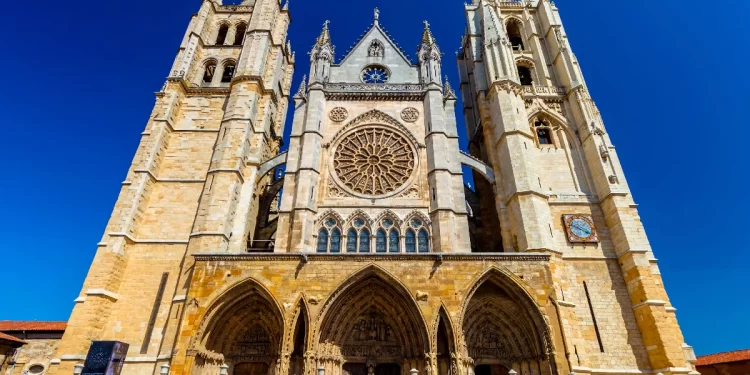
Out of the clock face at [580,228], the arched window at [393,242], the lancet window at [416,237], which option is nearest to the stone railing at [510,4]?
the clock face at [580,228]

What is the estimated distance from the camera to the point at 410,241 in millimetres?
15016

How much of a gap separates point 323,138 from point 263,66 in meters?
5.98

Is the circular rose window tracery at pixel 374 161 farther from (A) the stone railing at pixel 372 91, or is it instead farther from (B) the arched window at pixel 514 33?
(B) the arched window at pixel 514 33

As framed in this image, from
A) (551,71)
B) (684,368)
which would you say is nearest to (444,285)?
(684,368)

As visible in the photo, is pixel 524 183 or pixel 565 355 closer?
pixel 565 355

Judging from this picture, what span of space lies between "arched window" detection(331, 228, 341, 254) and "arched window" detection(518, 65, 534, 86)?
1382 centimetres

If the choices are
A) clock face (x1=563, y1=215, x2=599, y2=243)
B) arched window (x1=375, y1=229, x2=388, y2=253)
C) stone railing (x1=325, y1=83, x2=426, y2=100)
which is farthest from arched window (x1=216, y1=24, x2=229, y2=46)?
clock face (x1=563, y1=215, x2=599, y2=243)

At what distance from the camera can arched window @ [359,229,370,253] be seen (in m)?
14.9

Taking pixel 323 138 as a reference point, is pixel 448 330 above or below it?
below

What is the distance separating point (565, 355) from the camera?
1065cm

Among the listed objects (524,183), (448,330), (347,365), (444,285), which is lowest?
(347,365)

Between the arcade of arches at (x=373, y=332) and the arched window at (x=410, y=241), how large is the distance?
3000 millimetres

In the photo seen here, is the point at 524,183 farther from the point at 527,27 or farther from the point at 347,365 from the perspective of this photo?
the point at 527,27

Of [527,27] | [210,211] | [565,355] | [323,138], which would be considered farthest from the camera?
[527,27]
